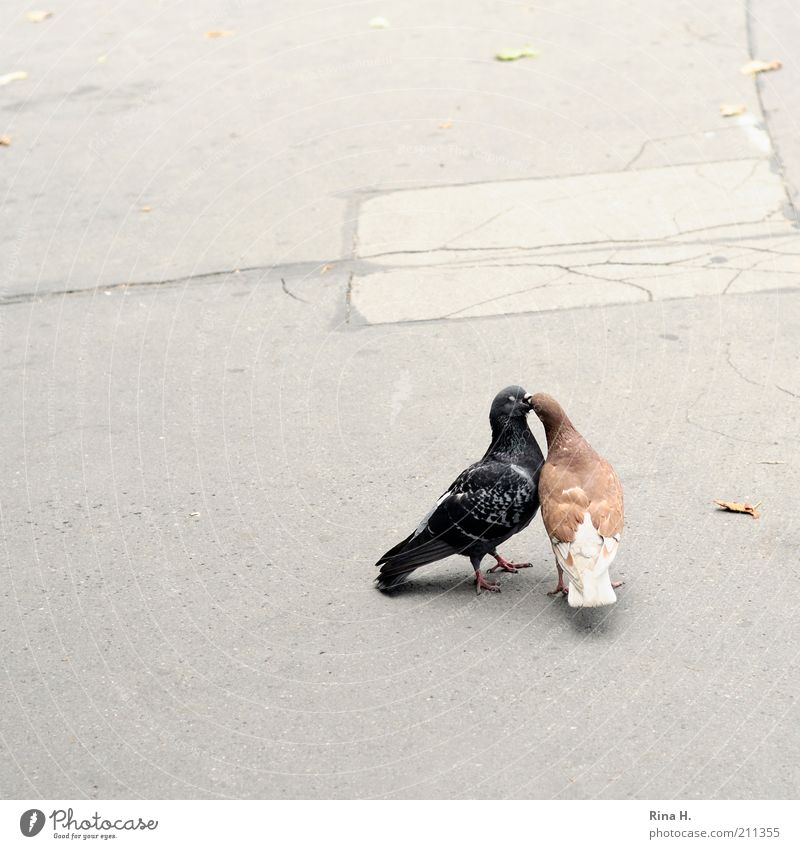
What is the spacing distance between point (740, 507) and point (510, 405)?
3.55 feet

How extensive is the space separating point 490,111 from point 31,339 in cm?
436

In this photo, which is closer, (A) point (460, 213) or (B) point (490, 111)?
(A) point (460, 213)

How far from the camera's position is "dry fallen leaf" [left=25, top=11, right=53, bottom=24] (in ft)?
44.0

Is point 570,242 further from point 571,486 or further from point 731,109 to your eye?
point 571,486

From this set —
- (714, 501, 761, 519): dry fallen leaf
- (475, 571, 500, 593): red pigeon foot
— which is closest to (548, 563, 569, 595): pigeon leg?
(475, 571, 500, 593): red pigeon foot

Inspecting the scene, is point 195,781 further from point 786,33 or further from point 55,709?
point 786,33

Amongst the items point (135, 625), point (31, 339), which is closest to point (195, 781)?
point (135, 625)

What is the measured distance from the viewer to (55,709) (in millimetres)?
3936

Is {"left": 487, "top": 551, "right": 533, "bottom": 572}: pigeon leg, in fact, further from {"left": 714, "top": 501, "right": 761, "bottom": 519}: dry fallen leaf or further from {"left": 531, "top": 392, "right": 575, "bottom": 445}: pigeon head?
{"left": 714, "top": 501, "right": 761, "bottom": 519}: dry fallen leaf

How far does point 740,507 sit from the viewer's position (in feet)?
15.4

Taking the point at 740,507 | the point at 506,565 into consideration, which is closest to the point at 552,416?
the point at 506,565

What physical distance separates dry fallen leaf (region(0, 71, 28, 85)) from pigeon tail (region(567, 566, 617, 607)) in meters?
9.73
